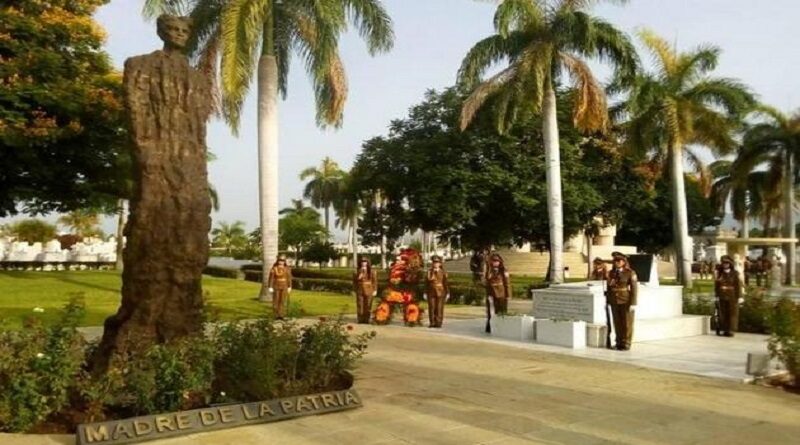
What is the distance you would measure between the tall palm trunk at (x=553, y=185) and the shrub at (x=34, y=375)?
17024 mm

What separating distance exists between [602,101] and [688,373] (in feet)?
43.4

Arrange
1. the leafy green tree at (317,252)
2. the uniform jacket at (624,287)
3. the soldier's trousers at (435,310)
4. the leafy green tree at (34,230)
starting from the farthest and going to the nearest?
the leafy green tree at (34,230), the leafy green tree at (317,252), the soldier's trousers at (435,310), the uniform jacket at (624,287)

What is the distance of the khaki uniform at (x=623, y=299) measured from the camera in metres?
11.4

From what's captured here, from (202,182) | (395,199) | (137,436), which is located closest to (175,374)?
(137,436)

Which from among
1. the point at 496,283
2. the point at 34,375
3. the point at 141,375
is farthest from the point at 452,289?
the point at 34,375

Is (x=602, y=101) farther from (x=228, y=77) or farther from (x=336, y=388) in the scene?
(x=336, y=388)

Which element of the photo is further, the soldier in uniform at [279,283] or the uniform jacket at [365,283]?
the soldier in uniform at [279,283]

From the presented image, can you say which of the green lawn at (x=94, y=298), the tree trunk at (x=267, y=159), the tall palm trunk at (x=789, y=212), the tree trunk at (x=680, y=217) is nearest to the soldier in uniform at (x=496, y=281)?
the green lawn at (x=94, y=298)

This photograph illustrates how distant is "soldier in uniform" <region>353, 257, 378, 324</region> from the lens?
1557cm

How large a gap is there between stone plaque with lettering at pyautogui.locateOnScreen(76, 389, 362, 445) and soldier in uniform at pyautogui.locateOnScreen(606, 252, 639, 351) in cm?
610

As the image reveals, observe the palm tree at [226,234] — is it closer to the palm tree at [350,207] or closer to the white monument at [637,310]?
the palm tree at [350,207]

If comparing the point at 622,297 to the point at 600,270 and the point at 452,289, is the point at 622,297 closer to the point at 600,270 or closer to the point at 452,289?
the point at 600,270

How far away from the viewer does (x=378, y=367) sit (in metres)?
9.43

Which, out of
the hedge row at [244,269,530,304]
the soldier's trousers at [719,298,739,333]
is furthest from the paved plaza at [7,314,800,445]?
the hedge row at [244,269,530,304]
